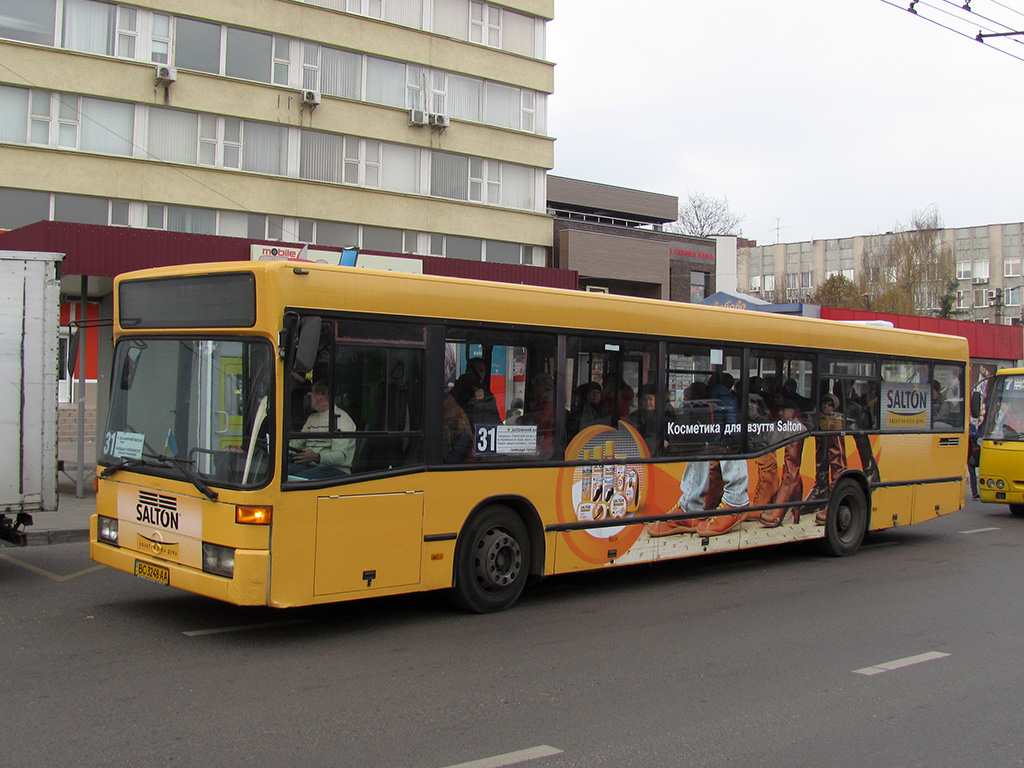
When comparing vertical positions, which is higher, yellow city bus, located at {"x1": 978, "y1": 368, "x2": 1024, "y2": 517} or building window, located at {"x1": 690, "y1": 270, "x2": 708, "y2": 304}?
building window, located at {"x1": 690, "y1": 270, "x2": 708, "y2": 304}

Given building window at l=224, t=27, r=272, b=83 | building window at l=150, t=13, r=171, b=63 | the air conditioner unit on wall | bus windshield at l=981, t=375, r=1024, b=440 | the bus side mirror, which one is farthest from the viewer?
building window at l=224, t=27, r=272, b=83

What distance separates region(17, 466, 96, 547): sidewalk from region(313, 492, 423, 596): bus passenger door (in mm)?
4355

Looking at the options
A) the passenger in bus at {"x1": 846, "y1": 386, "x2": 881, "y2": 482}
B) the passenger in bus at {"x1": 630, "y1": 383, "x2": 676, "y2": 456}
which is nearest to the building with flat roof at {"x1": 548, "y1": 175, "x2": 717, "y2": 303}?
the passenger in bus at {"x1": 846, "y1": 386, "x2": 881, "y2": 482}

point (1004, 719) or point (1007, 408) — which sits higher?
point (1007, 408)

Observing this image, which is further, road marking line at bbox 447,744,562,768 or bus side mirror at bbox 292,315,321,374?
bus side mirror at bbox 292,315,321,374

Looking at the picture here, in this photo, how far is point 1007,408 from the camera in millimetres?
17172

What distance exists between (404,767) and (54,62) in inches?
1127

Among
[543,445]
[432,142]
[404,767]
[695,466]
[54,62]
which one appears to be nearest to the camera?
[404,767]

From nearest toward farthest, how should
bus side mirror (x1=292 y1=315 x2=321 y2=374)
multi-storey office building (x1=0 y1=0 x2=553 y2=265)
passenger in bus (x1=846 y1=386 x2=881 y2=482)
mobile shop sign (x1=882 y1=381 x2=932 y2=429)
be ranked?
bus side mirror (x1=292 y1=315 x2=321 y2=374)
passenger in bus (x1=846 y1=386 x2=881 y2=482)
mobile shop sign (x1=882 y1=381 x2=932 y2=429)
multi-storey office building (x1=0 y1=0 x2=553 y2=265)

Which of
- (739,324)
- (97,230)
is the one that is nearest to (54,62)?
(97,230)

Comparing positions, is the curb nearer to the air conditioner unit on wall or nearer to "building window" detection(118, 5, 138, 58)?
the air conditioner unit on wall

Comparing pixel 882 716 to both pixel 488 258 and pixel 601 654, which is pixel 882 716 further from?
pixel 488 258

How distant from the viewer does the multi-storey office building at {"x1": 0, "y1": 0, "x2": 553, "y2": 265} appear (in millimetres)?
28109

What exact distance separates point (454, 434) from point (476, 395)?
15.7 inches
